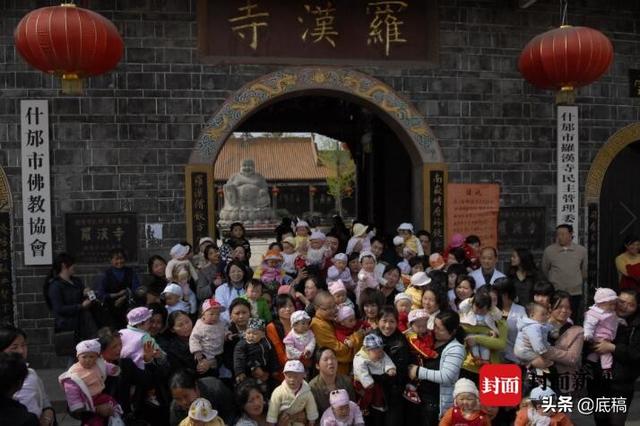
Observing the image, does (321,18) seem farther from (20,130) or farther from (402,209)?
(402,209)

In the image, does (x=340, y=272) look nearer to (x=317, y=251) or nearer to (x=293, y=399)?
(x=317, y=251)

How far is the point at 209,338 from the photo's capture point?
14.4 feet

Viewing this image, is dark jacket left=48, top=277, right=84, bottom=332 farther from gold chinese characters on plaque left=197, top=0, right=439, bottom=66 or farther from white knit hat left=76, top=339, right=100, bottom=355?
gold chinese characters on plaque left=197, top=0, right=439, bottom=66

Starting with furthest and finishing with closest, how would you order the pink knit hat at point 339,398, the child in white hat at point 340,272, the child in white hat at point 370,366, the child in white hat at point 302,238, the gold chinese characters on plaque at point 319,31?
the gold chinese characters on plaque at point 319,31, the child in white hat at point 302,238, the child in white hat at point 340,272, the child in white hat at point 370,366, the pink knit hat at point 339,398

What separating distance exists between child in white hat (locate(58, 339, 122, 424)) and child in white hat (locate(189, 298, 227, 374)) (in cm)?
72

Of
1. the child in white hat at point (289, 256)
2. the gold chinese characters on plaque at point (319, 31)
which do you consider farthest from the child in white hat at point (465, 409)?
the gold chinese characters on plaque at point (319, 31)

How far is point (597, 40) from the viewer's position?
19.3 feet

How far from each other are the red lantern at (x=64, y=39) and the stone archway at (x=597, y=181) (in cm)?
618

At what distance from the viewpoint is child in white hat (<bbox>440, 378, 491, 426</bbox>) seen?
12.1ft

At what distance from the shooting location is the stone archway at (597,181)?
8.10 m

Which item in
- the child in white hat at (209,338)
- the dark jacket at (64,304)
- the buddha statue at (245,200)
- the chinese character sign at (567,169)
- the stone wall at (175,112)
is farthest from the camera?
the buddha statue at (245,200)

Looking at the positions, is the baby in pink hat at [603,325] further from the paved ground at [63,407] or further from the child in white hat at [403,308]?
the child in white hat at [403,308]

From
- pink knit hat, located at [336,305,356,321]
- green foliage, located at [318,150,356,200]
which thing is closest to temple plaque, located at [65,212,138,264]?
pink knit hat, located at [336,305,356,321]

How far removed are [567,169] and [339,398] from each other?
5537 mm
